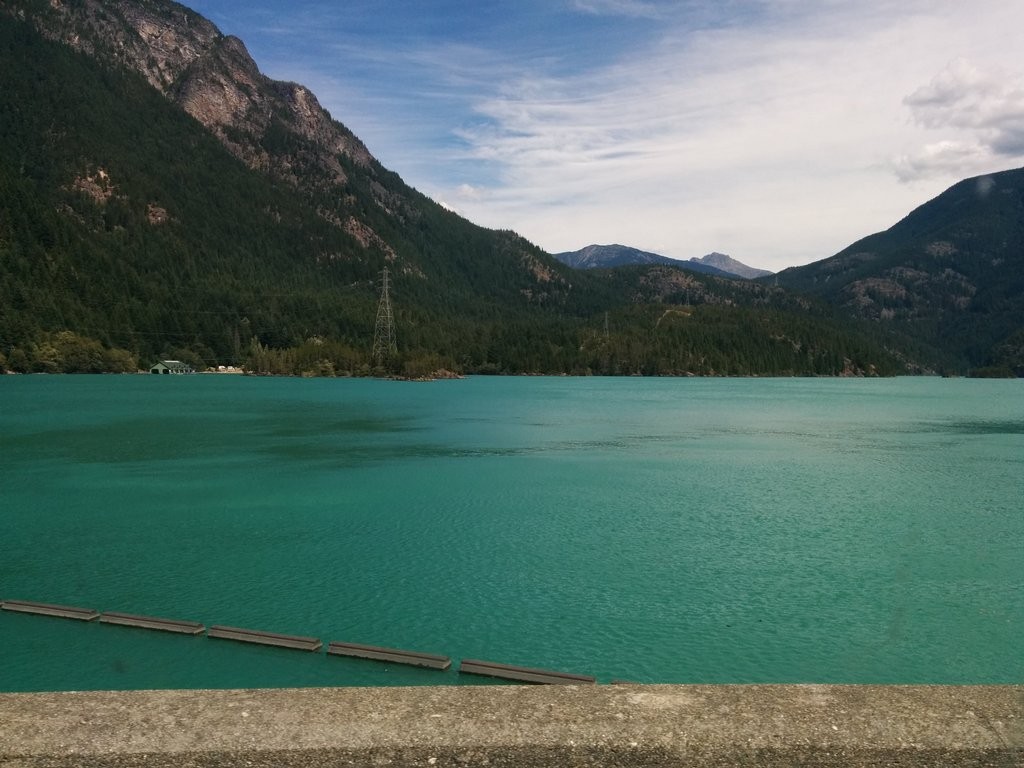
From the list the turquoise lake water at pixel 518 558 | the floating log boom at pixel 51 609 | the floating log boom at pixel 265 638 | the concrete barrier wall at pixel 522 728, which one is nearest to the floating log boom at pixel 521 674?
the turquoise lake water at pixel 518 558

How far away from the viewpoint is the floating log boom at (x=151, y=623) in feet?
65.0

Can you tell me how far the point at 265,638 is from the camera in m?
19.2

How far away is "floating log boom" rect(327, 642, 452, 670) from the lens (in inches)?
698

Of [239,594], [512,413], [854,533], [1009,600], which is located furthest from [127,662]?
[512,413]

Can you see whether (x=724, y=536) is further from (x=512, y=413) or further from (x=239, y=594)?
(x=512, y=413)

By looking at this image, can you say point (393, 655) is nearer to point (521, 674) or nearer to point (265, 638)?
point (521, 674)

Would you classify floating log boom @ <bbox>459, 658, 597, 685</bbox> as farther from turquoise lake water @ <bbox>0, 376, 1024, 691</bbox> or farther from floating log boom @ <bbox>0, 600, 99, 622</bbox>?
floating log boom @ <bbox>0, 600, 99, 622</bbox>

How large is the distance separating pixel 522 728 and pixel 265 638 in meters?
14.4

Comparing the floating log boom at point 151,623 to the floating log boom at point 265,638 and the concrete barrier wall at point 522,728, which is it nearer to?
the floating log boom at point 265,638

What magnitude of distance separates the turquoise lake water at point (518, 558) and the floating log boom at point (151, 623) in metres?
0.26

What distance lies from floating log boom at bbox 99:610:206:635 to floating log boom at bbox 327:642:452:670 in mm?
3887

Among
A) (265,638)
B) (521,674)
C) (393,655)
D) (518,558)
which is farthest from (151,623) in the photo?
(518,558)

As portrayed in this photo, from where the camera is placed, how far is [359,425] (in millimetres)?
83938

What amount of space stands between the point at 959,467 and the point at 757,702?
5720 cm
